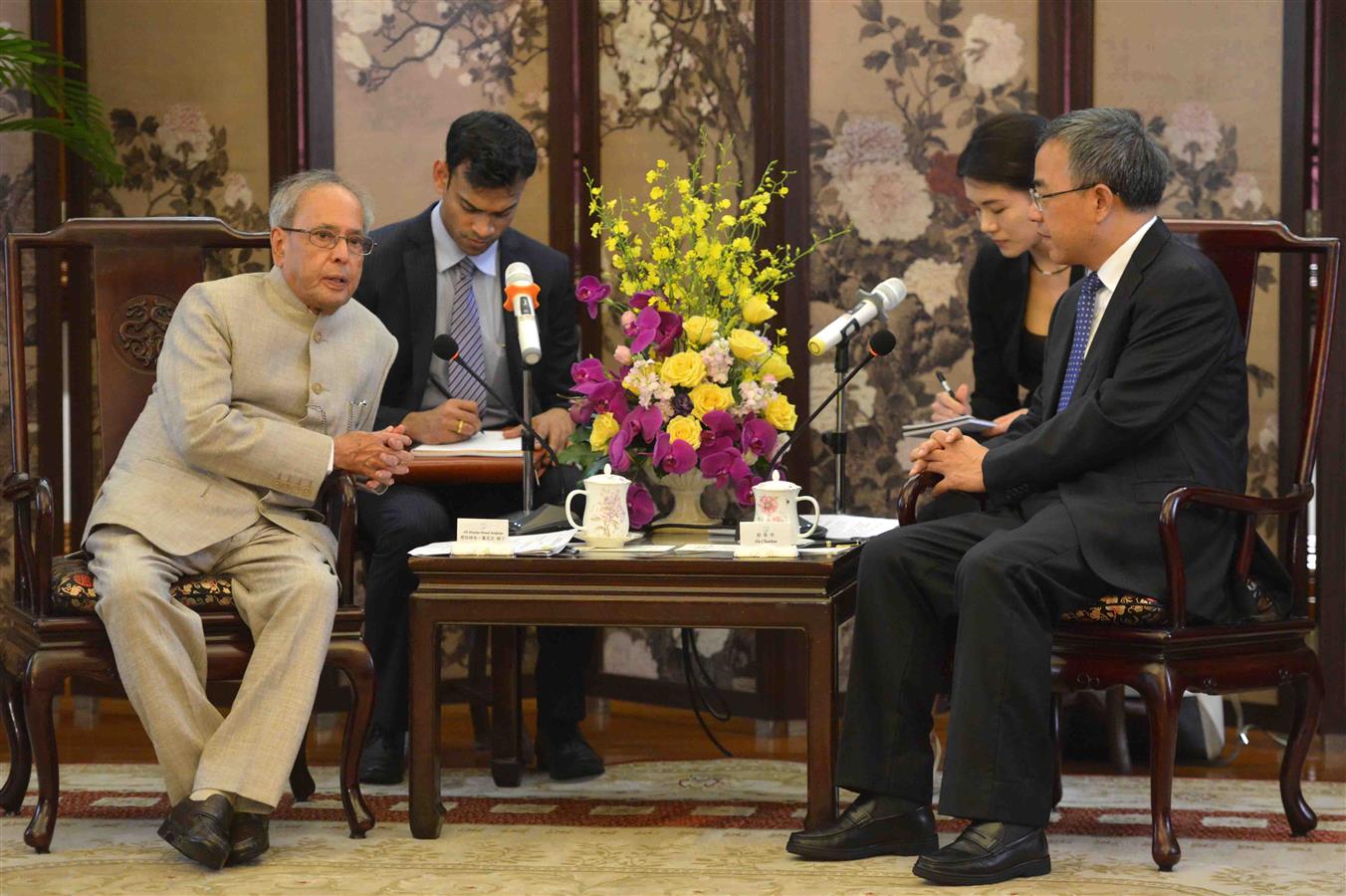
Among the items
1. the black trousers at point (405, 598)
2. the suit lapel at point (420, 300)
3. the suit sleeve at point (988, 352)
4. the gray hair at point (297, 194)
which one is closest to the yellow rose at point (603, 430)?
the black trousers at point (405, 598)

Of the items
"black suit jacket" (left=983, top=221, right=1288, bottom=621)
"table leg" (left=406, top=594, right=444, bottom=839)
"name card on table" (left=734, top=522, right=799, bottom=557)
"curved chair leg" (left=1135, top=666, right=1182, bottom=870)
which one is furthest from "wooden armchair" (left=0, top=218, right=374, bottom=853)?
"curved chair leg" (left=1135, top=666, right=1182, bottom=870)

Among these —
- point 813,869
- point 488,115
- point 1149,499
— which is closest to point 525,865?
point 813,869

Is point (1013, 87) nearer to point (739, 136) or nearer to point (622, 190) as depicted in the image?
point (739, 136)

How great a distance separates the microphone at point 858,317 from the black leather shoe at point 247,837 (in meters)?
1.40

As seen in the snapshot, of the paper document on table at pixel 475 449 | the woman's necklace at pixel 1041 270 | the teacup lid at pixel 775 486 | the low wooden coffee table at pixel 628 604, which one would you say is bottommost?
the low wooden coffee table at pixel 628 604

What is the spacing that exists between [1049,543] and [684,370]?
85 cm

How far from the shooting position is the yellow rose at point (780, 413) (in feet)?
11.9

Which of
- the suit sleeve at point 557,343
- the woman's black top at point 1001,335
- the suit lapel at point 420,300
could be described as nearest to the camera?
the woman's black top at point 1001,335

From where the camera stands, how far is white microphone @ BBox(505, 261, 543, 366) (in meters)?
3.49

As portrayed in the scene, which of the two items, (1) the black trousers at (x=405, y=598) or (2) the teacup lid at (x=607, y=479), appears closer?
(2) the teacup lid at (x=607, y=479)

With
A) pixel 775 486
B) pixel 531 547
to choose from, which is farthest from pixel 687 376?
pixel 531 547

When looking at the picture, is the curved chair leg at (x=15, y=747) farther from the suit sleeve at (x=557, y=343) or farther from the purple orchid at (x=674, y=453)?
the suit sleeve at (x=557, y=343)

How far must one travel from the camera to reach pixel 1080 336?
3.49m

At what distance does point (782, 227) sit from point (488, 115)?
0.88 metres
